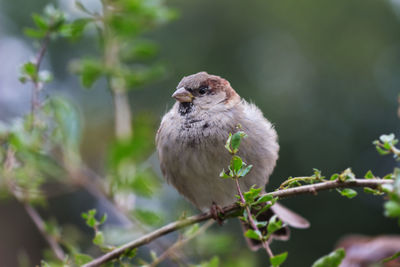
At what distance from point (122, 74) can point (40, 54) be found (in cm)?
50

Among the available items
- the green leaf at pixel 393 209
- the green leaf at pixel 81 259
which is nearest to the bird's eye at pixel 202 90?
the green leaf at pixel 81 259

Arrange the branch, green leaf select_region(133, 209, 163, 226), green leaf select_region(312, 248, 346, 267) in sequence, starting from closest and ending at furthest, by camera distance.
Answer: green leaf select_region(312, 248, 346, 267) < the branch < green leaf select_region(133, 209, 163, 226)

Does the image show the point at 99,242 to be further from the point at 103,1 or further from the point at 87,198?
the point at 87,198

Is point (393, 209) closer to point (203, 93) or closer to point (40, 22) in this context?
point (40, 22)

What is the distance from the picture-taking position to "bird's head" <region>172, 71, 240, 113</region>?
6.81ft

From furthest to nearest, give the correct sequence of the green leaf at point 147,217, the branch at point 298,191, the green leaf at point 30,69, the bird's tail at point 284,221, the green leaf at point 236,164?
the bird's tail at point 284,221
the green leaf at point 147,217
the green leaf at point 30,69
the green leaf at point 236,164
the branch at point 298,191

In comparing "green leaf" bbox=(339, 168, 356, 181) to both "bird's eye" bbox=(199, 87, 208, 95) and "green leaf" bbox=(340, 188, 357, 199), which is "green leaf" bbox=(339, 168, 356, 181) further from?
"bird's eye" bbox=(199, 87, 208, 95)

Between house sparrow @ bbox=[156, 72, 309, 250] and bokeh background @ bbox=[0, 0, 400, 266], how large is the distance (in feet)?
7.03

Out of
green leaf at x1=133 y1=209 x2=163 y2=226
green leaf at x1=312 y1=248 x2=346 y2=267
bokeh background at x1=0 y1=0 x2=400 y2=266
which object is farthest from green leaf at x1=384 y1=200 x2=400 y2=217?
bokeh background at x1=0 y1=0 x2=400 y2=266

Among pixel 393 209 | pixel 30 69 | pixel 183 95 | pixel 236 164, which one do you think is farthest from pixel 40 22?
pixel 393 209

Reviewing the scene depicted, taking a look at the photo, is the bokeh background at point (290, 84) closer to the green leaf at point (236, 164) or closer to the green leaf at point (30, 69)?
the green leaf at point (30, 69)

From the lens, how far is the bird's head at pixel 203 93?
6.81ft

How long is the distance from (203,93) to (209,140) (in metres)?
0.29

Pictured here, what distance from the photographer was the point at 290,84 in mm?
4922
